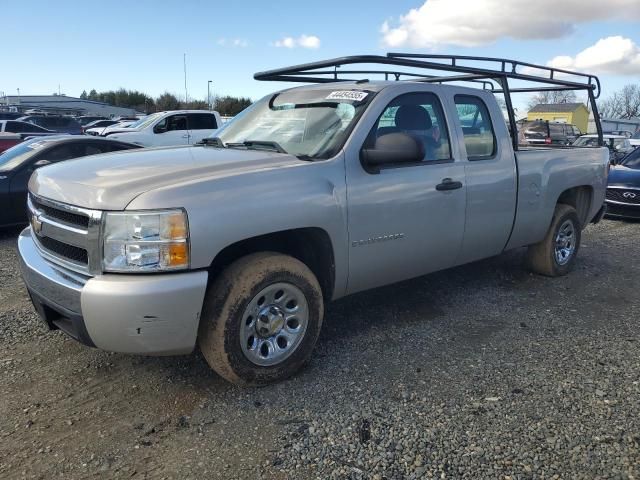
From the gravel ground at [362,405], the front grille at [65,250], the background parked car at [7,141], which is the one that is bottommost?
the gravel ground at [362,405]

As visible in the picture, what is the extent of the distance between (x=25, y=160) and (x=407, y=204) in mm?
6101

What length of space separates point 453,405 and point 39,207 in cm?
284

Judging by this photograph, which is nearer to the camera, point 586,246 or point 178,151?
point 178,151

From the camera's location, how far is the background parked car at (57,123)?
25156 millimetres

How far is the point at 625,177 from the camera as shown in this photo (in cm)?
1013

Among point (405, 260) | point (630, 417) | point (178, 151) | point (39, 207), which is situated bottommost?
point (630, 417)

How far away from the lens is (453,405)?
3.31 meters

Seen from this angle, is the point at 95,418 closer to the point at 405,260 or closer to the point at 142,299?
the point at 142,299

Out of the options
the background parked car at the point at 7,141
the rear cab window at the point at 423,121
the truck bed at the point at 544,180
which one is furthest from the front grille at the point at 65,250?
the background parked car at the point at 7,141

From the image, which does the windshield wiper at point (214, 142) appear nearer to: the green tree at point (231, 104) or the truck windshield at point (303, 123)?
the truck windshield at point (303, 123)

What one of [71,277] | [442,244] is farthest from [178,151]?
[442,244]

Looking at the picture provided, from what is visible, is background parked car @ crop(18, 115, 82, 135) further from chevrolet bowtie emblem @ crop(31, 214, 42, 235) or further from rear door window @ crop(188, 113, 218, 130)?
→ chevrolet bowtie emblem @ crop(31, 214, 42, 235)

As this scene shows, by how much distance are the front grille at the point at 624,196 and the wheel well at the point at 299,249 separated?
820cm

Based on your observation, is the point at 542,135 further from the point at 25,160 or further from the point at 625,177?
the point at 25,160
